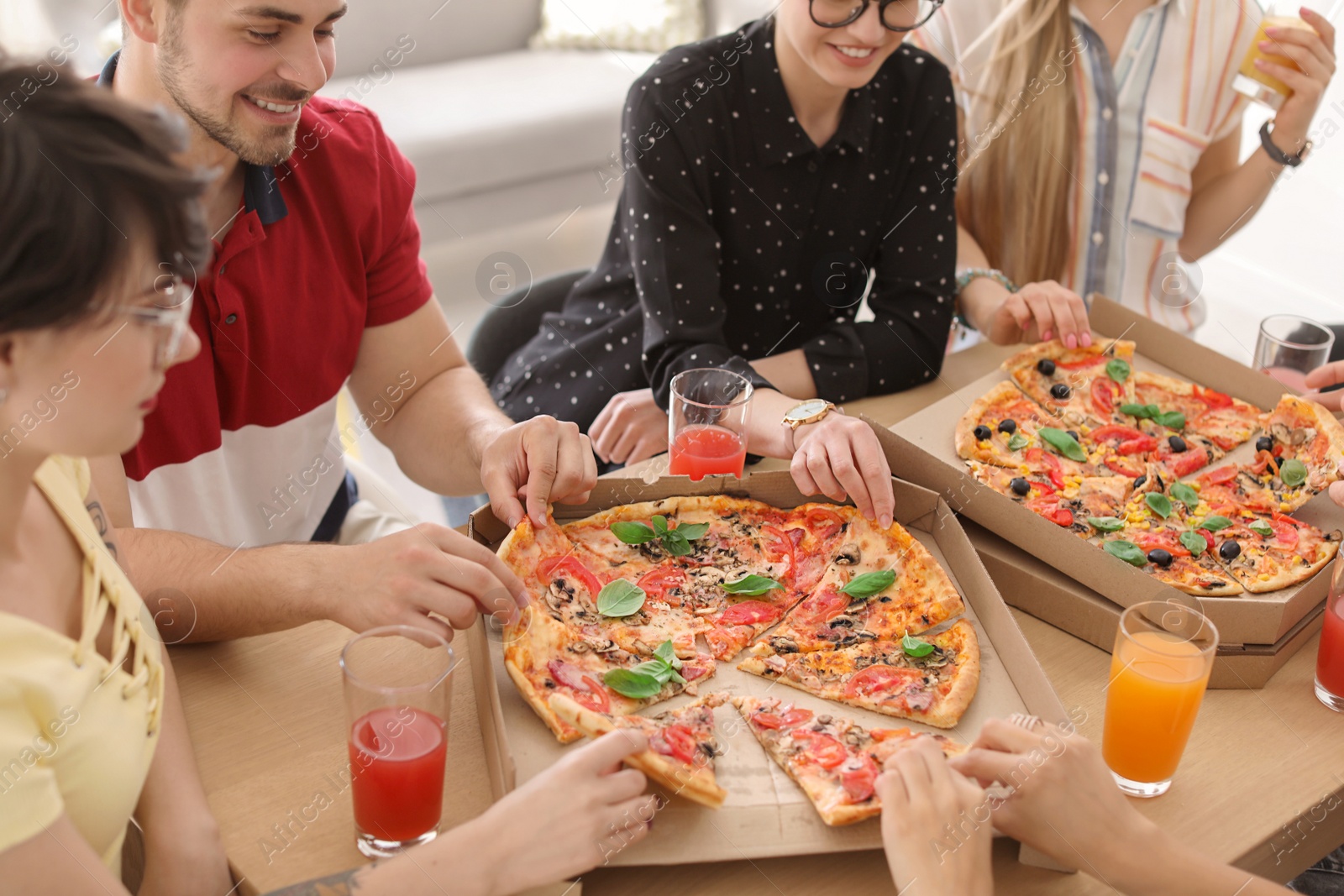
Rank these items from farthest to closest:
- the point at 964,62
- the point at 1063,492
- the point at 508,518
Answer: the point at 964,62 → the point at 1063,492 → the point at 508,518

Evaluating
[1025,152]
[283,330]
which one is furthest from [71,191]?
[1025,152]

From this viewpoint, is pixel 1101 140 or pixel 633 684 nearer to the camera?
pixel 633 684

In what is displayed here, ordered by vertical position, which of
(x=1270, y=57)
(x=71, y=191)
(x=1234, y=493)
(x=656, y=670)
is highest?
(x=71, y=191)

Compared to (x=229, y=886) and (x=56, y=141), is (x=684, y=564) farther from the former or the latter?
(x=56, y=141)

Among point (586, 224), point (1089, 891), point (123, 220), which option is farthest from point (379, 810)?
point (586, 224)

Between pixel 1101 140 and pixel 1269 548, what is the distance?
1295 mm

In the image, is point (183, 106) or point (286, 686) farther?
point (183, 106)

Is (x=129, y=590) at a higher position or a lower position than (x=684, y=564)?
higher

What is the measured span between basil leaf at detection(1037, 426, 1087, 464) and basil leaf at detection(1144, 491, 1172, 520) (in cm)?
16

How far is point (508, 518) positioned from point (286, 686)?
344 mm

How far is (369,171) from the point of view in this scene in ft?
6.23

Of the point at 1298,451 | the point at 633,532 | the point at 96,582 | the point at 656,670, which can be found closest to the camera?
the point at 96,582

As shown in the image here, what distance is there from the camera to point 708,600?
150 cm

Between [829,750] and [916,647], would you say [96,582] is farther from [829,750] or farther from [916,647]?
[916,647]
